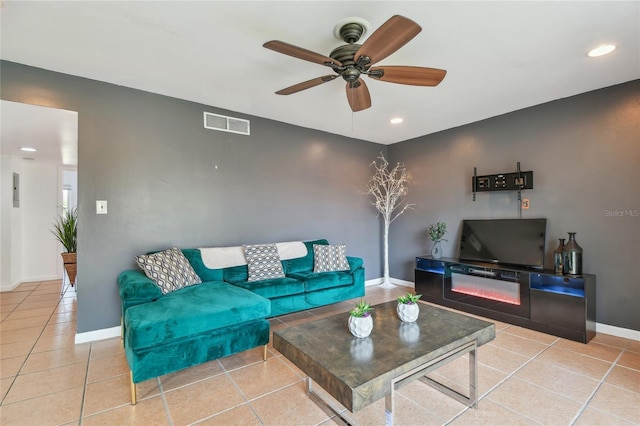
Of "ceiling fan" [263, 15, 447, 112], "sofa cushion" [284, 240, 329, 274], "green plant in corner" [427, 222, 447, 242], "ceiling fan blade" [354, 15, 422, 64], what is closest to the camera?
"ceiling fan blade" [354, 15, 422, 64]

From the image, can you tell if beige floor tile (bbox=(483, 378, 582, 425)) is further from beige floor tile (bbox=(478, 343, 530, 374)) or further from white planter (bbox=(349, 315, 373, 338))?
white planter (bbox=(349, 315, 373, 338))

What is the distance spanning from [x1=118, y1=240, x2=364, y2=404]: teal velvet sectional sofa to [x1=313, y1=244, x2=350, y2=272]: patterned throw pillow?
0.31 meters

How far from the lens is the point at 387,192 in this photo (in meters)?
5.08

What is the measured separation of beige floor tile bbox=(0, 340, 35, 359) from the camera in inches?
103

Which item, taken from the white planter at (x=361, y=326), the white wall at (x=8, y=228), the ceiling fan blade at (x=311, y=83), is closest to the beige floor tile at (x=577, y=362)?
the white planter at (x=361, y=326)

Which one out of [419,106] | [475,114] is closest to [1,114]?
[419,106]

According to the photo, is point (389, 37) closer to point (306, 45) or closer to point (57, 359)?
point (306, 45)

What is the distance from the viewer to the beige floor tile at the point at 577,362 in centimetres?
234

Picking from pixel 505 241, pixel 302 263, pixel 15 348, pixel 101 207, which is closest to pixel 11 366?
pixel 15 348

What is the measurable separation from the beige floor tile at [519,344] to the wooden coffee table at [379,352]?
1.05 meters

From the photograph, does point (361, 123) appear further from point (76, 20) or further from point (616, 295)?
point (616, 295)

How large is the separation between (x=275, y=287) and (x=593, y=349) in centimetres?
313

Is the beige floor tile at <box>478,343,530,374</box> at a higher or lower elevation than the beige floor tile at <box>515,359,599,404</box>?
lower

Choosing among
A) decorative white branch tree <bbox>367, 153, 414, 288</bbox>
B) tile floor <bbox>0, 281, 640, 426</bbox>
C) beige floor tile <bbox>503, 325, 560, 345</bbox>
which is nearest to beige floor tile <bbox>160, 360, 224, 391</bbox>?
tile floor <bbox>0, 281, 640, 426</bbox>
